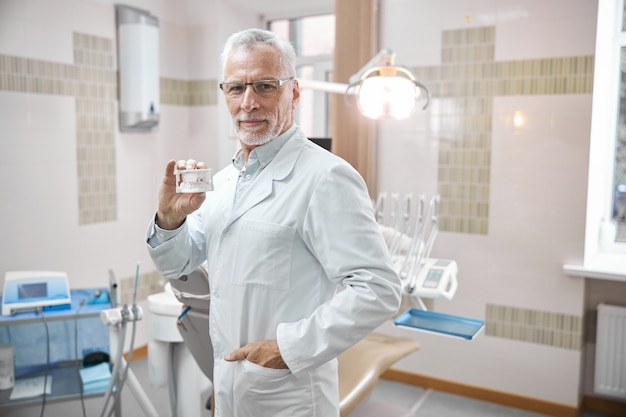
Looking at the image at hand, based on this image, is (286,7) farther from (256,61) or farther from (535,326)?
(256,61)

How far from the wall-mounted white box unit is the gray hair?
242 cm

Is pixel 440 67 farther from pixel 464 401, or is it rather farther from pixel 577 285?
pixel 464 401

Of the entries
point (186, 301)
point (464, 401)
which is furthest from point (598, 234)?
point (186, 301)

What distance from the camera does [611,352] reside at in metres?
3.16

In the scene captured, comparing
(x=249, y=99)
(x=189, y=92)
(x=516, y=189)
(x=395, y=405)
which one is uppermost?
(x=189, y=92)

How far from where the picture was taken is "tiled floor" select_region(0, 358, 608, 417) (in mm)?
3145

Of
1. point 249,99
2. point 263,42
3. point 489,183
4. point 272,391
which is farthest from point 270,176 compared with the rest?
point 489,183

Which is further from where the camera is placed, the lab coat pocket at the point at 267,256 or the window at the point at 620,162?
the window at the point at 620,162

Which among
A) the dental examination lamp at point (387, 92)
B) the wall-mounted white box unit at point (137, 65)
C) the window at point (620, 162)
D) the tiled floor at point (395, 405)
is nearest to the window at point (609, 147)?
the window at point (620, 162)

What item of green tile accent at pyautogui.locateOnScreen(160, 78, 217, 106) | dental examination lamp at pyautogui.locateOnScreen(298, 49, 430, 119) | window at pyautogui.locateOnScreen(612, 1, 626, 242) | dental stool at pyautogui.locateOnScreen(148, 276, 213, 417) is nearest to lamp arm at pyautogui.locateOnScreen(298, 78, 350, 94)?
dental examination lamp at pyautogui.locateOnScreen(298, 49, 430, 119)

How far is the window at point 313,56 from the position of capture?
424 cm

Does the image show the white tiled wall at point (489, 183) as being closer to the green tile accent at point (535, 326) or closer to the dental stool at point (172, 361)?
the green tile accent at point (535, 326)

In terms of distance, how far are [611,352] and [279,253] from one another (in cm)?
256

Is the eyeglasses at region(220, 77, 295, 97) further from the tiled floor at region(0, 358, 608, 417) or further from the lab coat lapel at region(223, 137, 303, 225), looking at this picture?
the tiled floor at region(0, 358, 608, 417)
